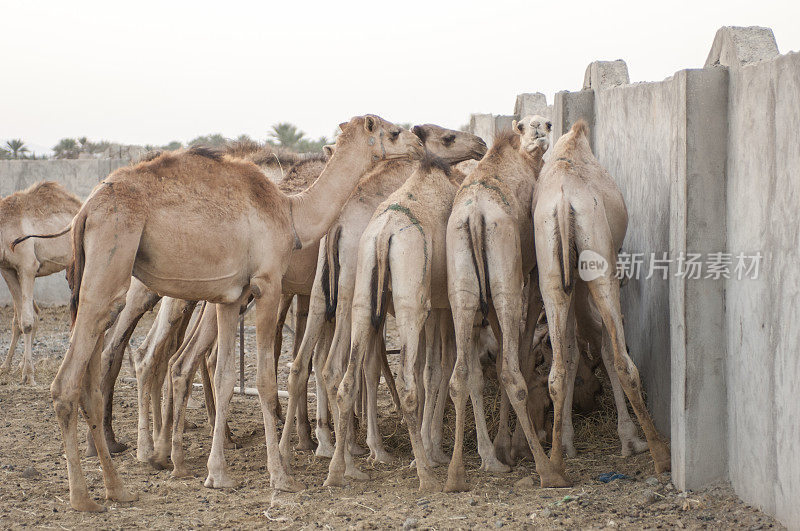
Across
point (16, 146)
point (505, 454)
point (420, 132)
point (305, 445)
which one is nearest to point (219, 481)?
point (305, 445)

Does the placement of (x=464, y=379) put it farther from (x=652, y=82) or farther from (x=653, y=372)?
(x=652, y=82)

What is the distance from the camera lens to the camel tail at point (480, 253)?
6055 millimetres

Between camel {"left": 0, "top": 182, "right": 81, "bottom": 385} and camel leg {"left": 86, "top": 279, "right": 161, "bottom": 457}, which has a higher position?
camel {"left": 0, "top": 182, "right": 81, "bottom": 385}

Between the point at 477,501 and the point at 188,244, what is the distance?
262cm

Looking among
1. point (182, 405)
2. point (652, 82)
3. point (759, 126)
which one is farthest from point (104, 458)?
point (652, 82)

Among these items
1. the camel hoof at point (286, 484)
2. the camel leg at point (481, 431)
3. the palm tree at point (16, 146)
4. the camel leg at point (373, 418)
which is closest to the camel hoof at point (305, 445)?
the camel leg at point (373, 418)

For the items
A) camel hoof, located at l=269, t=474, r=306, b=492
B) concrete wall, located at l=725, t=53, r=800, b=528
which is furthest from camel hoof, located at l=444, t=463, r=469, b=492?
concrete wall, located at l=725, t=53, r=800, b=528

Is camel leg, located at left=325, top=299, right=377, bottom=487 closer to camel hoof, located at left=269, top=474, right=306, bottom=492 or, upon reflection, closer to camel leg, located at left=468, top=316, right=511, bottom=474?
camel hoof, located at left=269, top=474, right=306, bottom=492

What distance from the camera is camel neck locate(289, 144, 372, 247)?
6.78 m

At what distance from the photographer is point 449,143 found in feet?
26.1

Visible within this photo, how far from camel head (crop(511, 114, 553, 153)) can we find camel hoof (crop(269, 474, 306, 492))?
3.38 m

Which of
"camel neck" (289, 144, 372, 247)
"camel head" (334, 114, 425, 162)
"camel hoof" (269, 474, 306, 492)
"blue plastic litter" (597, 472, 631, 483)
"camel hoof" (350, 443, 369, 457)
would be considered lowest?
"camel hoof" (269, 474, 306, 492)

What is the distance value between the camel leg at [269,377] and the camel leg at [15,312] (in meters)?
6.43

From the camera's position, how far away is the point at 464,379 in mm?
5988
